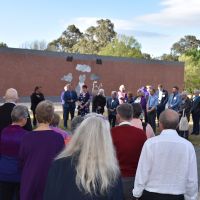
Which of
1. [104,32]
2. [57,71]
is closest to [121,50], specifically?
[57,71]

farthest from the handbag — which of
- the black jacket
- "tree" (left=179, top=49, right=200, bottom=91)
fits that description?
"tree" (left=179, top=49, right=200, bottom=91)

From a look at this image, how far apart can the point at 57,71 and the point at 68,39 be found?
2747 inches

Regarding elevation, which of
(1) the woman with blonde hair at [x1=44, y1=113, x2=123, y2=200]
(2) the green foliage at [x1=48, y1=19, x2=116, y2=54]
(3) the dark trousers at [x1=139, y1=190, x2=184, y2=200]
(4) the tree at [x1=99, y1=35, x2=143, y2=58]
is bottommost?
(3) the dark trousers at [x1=139, y1=190, x2=184, y2=200]

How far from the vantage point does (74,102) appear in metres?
18.0

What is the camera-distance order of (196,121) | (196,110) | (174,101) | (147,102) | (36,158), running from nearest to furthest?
1. (36,158)
2. (174,101)
3. (196,110)
4. (196,121)
5. (147,102)

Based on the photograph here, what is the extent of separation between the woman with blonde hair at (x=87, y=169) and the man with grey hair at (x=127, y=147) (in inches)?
76.9

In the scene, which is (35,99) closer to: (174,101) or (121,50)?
(174,101)

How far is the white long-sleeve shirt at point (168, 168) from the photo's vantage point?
4.16 m

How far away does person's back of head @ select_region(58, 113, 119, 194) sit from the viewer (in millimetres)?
2916

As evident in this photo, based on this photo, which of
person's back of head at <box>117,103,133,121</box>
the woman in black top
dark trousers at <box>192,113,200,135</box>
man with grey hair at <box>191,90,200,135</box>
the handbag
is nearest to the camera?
person's back of head at <box>117,103,133,121</box>

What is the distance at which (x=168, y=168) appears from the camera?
4.17 m

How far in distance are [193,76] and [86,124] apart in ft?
200

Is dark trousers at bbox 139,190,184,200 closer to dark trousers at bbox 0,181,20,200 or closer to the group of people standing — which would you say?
dark trousers at bbox 0,181,20,200

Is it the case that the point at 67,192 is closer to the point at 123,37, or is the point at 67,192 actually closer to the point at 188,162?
the point at 188,162
